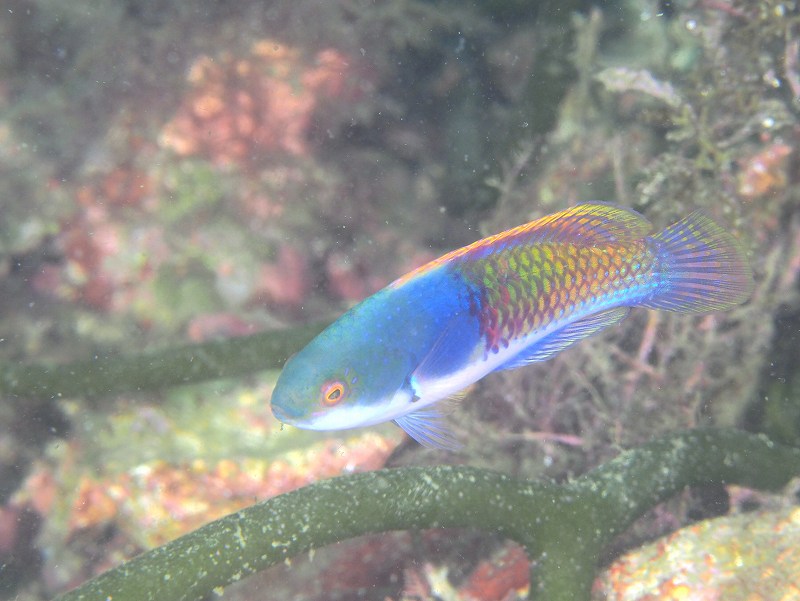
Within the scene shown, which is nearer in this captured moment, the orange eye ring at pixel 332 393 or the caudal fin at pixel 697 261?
the orange eye ring at pixel 332 393

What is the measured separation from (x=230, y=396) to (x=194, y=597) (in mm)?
1785

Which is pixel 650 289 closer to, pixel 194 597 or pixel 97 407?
pixel 194 597

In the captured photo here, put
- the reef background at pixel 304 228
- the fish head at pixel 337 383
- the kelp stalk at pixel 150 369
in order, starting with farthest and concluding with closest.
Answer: the reef background at pixel 304 228, the kelp stalk at pixel 150 369, the fish head at pixel 337 383

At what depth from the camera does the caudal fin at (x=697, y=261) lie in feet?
7.57

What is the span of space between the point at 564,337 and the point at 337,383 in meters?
1.02

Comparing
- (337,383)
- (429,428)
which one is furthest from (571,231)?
(337,383)

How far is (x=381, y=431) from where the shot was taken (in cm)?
396

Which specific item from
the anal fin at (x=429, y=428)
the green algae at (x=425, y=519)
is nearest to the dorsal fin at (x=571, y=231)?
the anal fin at (x=429, y=428)

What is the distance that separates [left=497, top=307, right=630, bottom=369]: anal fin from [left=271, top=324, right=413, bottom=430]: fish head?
57 centimetres

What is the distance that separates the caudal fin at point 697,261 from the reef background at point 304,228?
1559mm

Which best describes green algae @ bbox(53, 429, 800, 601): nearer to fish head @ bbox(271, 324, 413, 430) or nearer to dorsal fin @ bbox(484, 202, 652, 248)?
fish head @ bbox(271, 324, 413, 430)

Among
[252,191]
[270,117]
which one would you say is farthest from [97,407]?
[270,117]

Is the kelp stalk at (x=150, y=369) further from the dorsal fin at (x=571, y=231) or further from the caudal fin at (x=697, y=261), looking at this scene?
the caudal fin at (x=697, y=261)

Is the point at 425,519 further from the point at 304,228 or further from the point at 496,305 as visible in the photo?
the point at 304,228
